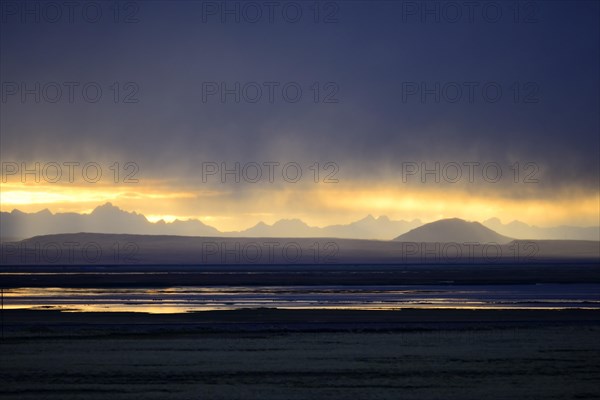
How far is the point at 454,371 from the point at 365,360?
311cm

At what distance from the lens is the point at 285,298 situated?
5019 cm

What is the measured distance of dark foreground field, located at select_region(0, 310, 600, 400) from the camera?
21000mm

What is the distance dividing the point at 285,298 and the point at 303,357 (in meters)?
24.5

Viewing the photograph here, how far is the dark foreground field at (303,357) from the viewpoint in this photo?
827 inches

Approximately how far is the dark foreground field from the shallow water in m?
5.86

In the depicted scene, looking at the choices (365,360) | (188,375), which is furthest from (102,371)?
(365,360)

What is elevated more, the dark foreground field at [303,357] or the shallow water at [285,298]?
the shallow water at [285,298]

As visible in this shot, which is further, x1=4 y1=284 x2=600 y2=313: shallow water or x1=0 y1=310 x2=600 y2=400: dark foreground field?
x1=4 y1=284 x2=600 y2=313: shallow water

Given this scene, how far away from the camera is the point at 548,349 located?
1065 inches

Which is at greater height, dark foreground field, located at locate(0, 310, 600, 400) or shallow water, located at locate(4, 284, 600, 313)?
shallow water, located at locate(4, 284, 600, 313)

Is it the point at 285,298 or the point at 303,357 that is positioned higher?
the point at 285,298

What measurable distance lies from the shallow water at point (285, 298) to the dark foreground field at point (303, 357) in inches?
231

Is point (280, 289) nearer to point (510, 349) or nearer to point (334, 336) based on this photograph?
point (334, 336)

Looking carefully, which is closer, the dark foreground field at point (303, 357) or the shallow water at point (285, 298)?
the dark foreground field at point (303, 357)
